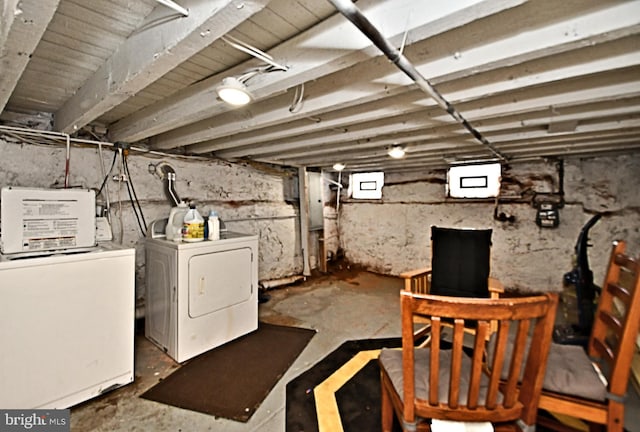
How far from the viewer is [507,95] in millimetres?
1778

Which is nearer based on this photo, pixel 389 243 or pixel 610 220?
pixel 610 220

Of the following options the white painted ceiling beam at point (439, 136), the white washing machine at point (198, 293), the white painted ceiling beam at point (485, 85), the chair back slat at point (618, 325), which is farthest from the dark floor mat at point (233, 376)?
the white painted ceiling beam at point (439, 136)

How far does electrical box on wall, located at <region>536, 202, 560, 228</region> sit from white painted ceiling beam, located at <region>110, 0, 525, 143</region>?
360 centimetres

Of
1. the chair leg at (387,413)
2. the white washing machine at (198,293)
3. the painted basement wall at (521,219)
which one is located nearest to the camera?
the chair leg at (387,413)

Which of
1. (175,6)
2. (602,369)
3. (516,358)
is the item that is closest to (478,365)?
(516,358)

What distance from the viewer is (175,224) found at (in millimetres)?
2594

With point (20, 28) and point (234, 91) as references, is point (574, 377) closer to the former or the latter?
point (234, 91)

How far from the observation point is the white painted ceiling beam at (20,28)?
3.01ft

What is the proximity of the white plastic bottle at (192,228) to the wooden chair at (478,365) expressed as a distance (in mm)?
1917

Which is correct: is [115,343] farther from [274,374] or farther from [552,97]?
[552,97]

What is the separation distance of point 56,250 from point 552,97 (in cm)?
321

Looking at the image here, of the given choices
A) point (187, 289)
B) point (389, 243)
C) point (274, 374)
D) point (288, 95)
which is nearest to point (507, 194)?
point (389, 243)

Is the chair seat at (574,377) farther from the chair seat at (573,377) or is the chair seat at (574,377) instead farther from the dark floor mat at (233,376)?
the dark floor mat at (233,376)

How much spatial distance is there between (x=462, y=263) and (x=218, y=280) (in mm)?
2220
